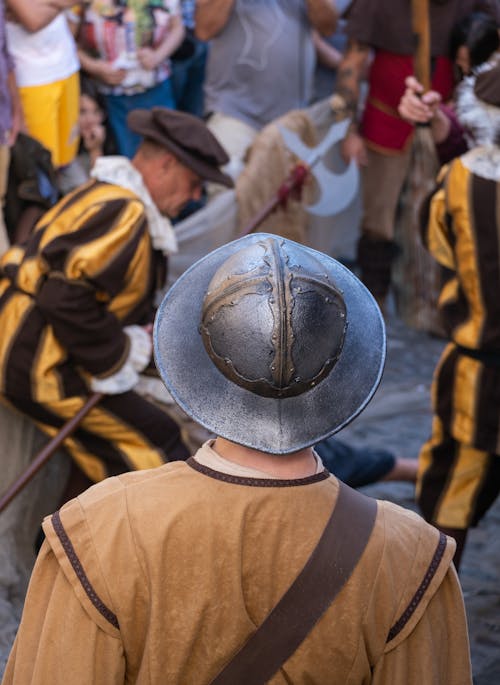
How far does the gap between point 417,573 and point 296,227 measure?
17.3 ft

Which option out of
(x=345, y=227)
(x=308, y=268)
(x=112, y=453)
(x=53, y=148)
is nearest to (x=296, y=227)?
(x=345, y=227)

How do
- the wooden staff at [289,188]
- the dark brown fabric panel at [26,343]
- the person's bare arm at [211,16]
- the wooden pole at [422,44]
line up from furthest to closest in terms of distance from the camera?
the person's bare arm at [211,16]
the wooden staff at [289,188]
the wooden pole at [422,44]
the dark brown fabric panel at [26,343]

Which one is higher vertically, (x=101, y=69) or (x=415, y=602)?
(x=415, y=602)

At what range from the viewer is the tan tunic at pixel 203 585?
1.78 metres

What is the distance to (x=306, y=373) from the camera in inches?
69.3

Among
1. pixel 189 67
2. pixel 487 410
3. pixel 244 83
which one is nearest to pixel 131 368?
pixel 487 410

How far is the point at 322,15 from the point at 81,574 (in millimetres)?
5594

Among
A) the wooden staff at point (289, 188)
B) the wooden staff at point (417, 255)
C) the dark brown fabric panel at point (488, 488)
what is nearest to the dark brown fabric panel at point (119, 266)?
Result: the wooden staff at point (289, 188)

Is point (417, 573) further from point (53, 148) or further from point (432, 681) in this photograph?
point (53, 148)

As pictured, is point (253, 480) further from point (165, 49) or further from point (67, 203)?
point (165, 49)

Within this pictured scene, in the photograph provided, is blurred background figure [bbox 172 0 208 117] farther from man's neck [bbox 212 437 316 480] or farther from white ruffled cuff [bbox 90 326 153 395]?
man's neck [bbox 212 437 316 480]

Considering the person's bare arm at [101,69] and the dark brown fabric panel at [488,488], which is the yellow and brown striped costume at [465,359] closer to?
the dark brown fabric panel at [488,488]

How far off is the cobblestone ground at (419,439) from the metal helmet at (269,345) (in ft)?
6.72

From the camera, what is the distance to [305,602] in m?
1.79
